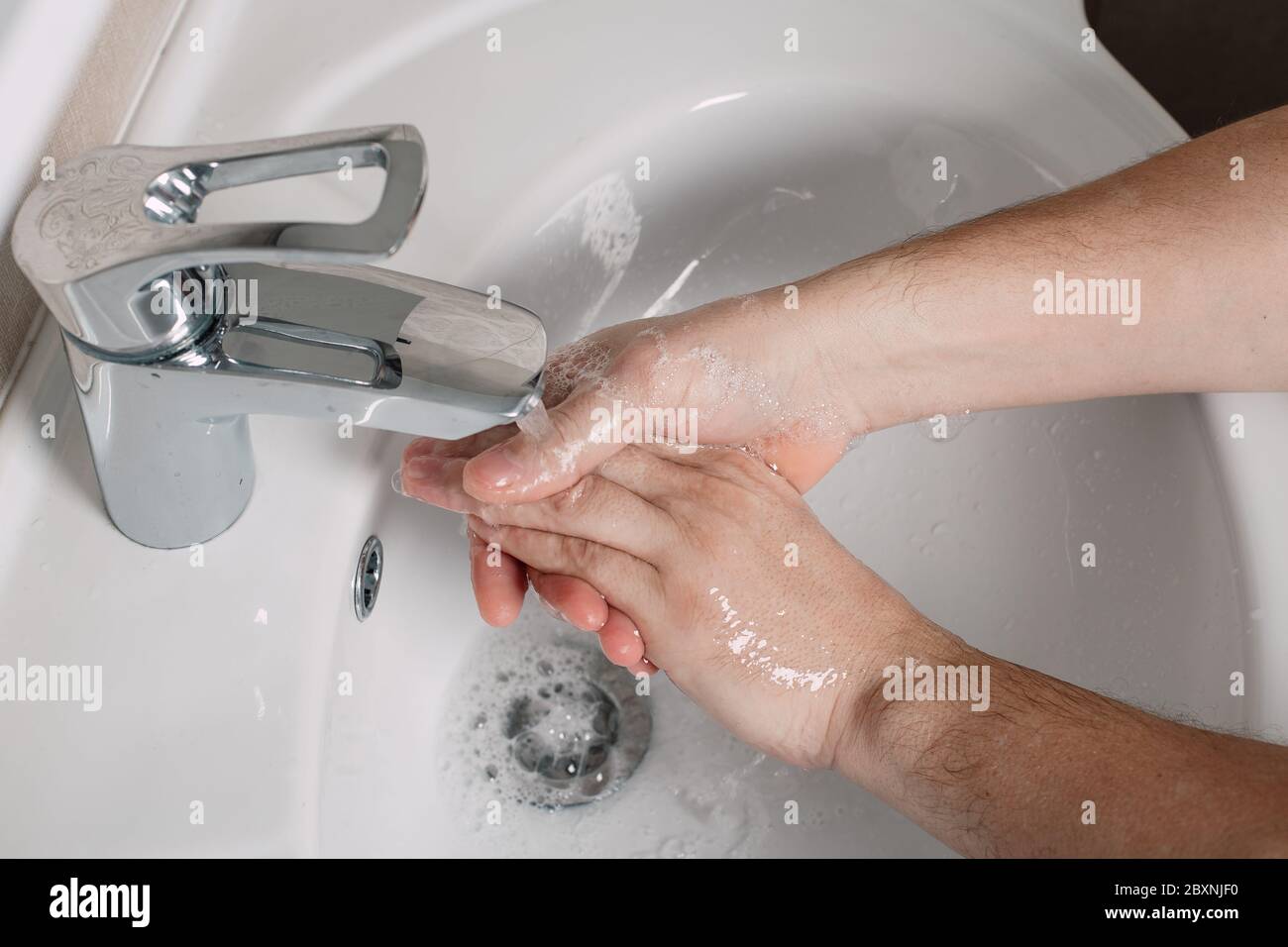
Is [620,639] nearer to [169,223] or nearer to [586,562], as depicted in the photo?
[586,562]

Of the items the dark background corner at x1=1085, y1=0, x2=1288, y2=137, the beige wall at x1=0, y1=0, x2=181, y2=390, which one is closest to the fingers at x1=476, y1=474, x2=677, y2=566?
the beige wall at x1=0, y1=0, x2=181, y2=390

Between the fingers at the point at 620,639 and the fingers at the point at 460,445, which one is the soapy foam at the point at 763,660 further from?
the fingers at the point at 460,445

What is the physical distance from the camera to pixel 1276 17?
1.32 meters

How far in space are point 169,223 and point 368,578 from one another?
0.91 ft

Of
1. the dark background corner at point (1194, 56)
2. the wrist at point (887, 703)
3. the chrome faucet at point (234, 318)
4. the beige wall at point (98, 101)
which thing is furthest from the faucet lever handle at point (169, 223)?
the dark background corner at point (1194, 56)

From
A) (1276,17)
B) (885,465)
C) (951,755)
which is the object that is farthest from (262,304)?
(1276,17)

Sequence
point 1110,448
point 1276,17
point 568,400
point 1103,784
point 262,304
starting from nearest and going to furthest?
point 262,304, point 1103,784, point 568,400, point 1110,448, point 1276,17

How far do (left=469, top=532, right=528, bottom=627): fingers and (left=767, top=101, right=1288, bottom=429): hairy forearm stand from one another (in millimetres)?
229

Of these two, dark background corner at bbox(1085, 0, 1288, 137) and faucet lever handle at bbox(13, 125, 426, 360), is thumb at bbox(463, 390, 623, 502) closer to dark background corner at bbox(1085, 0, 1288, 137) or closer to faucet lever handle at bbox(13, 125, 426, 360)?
faucet lever handle at bbox(13, 125, 426, 360)

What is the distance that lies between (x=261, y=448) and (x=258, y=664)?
0.38 feet

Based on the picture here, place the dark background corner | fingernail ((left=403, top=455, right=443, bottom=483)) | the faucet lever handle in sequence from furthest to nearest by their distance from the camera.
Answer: the dark background corner → fingernail ((left=403, top=455, right=443, bottom=483)) → the faucet lever handle

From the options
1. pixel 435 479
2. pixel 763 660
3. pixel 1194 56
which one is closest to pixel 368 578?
pixel 435 479

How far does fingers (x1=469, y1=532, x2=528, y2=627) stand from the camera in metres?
0.62
